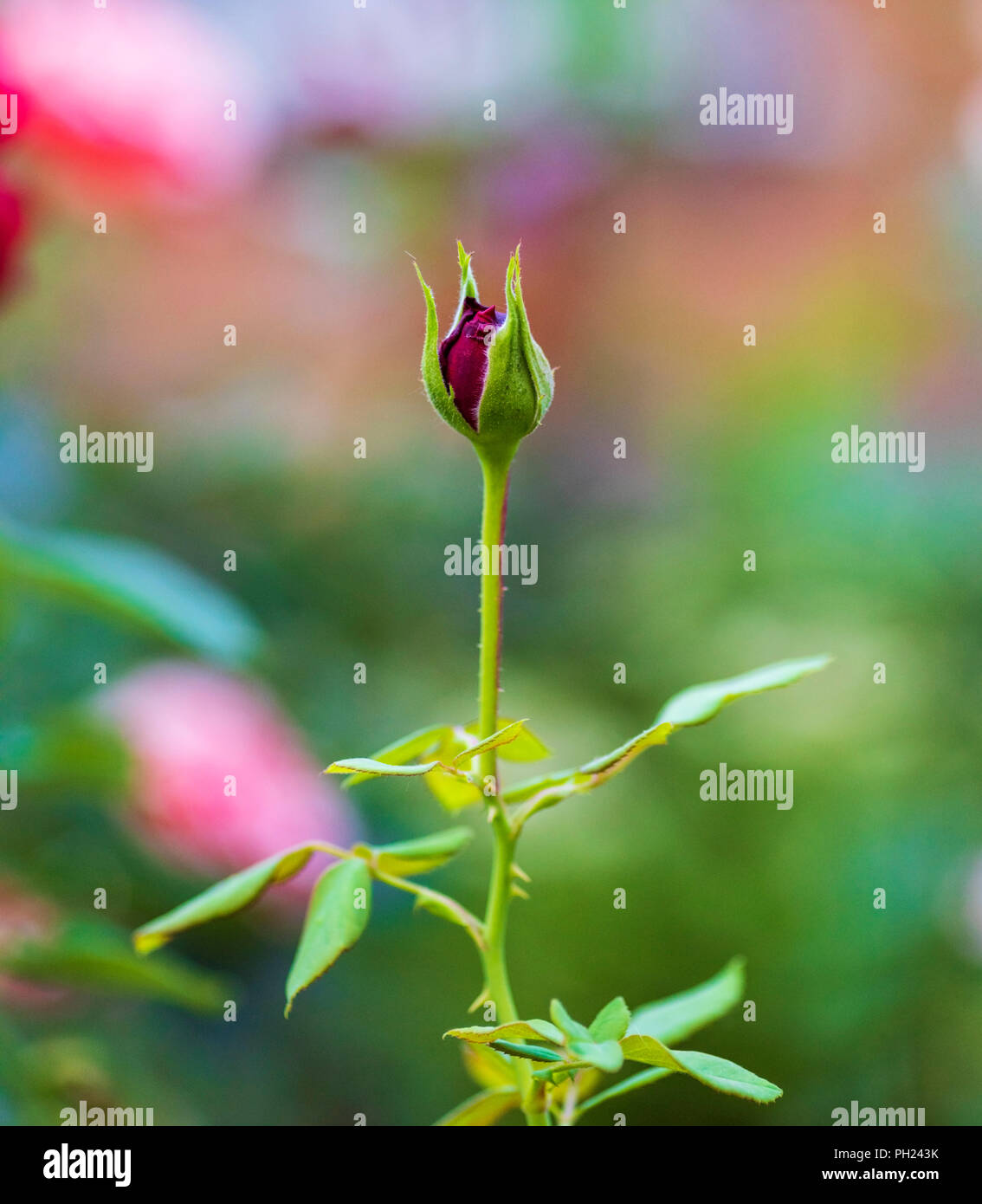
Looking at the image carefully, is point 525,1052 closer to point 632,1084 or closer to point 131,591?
point 632,1084

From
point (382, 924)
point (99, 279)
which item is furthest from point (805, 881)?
point (99, 279)

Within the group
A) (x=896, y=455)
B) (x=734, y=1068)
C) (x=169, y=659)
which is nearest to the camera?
(x=734, y=1068)

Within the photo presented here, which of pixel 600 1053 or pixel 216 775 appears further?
pixel 216 775

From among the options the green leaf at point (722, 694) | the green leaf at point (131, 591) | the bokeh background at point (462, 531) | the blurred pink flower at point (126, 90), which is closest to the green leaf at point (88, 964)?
the bokeh background at point (462, 531)

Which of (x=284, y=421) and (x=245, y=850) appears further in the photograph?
(x=284, y=421)

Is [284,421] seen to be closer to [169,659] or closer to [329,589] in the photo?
[329,589]

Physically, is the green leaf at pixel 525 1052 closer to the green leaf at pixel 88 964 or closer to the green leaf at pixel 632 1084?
the green leaf at pixel 632 1084

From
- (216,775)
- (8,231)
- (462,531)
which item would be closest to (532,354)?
(8,231)
